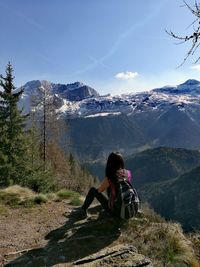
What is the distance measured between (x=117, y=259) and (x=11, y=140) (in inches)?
1172

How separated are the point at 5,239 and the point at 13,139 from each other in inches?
1025

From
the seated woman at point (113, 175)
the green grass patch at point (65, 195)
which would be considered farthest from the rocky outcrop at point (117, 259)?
the green grass patch at point (65, 195)

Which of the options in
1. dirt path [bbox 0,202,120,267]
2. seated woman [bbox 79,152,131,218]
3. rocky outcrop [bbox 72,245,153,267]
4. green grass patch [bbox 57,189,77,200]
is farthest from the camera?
green grass patch [bbox 57,189,77,200]

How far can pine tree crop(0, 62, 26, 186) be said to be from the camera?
3497cm

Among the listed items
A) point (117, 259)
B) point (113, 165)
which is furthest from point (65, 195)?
point (117, 259)

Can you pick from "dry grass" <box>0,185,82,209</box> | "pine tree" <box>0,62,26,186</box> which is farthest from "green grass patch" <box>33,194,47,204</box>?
"pine tree" <box>0,62,26,186</box>

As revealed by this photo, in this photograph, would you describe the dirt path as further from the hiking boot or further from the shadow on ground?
the hiking boot

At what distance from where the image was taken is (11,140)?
1443 inches

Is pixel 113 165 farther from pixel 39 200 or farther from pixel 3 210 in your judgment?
pixel 39 200

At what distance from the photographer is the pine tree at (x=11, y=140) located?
3497 centimetres

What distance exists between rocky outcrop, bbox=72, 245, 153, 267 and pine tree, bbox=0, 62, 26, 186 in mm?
26814

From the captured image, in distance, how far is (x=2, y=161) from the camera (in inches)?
1388

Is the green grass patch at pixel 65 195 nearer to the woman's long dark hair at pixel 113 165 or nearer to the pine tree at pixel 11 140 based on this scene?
the woman's long dark hair at pixel 113 165

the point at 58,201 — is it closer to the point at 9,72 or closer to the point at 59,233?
the point at 59,233
